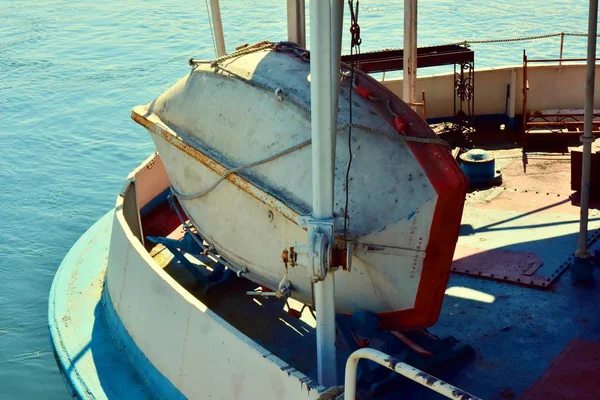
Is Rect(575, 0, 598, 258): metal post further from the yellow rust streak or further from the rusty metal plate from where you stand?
the yellow rust streak

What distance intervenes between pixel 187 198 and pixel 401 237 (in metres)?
2.63

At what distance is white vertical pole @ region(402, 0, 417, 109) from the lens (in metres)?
9.85

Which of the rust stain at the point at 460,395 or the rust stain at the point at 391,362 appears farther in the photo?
the rust stain at the point at 391,362

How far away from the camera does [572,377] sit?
614cm

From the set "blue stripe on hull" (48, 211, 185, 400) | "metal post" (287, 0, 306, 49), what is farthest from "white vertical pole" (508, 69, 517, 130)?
"blue stripe on hull" (48, 211, 185, 400)

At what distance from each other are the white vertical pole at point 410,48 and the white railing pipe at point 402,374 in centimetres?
627

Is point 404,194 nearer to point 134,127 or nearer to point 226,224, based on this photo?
point 226,224

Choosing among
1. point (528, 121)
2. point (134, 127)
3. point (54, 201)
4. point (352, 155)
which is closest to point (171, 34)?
point (134, 127)

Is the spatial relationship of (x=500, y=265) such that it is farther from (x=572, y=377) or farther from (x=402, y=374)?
(x=402, y=374)

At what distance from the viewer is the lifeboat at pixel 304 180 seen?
5727mm

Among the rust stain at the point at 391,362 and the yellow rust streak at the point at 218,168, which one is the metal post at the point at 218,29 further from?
the rust stain at the point at 391,362

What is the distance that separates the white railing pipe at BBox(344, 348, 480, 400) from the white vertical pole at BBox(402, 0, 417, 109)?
6.27 metres

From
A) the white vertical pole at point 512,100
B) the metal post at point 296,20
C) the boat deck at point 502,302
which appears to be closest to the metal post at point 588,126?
the boat deck at point 502,302

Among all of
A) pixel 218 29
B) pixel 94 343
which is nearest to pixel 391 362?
pixel 94 343
